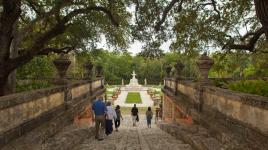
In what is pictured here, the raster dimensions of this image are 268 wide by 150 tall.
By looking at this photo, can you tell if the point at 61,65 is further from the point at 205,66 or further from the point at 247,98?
the point at 247,98

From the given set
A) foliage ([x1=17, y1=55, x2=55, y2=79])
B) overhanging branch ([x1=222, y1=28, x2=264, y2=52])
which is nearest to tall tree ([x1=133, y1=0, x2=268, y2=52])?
overhanging branch ([x1=222, y1=28, x2=264, y2=52])

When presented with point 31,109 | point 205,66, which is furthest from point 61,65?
point 31,109

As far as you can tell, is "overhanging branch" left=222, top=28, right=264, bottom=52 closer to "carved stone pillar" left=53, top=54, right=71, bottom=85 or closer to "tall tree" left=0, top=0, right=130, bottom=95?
"tall tree" left=0, top=0, right=130, bottom=95

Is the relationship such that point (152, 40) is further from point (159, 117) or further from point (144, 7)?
point (159, 117)

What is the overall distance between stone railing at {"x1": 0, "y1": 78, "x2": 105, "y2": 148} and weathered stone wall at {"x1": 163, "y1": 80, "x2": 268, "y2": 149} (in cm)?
477

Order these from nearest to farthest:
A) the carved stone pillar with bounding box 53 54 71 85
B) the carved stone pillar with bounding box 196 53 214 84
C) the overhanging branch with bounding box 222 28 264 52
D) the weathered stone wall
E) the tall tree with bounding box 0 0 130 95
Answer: the weathered stone wall → the tall tree with bounding box 0 0 130 95 → the overhanging branch with bounding box 222 28 264 52 → the carved stone pillar with bounding box 196 53 214 84 → the carved stone pillar with bounding box 53 54 71 85

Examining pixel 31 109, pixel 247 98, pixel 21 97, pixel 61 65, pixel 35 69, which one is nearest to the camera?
pixel 247 98

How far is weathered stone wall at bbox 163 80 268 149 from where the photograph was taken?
8.22m

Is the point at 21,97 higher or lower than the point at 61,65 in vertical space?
lower

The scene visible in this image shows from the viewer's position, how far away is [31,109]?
36.3 ft

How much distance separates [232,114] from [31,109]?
5.21 metres

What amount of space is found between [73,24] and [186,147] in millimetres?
6516

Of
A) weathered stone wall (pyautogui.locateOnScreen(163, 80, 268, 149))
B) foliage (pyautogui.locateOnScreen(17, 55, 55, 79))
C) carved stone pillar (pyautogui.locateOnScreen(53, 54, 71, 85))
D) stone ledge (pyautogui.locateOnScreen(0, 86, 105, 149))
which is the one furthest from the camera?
foliage (pyautogui.locateOnScreen(17, 55, 55, 79))

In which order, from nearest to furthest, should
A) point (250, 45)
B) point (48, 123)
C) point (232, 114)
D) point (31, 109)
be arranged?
point (232, 114), point (31, 109), point (48, 123), point (250, 45)
